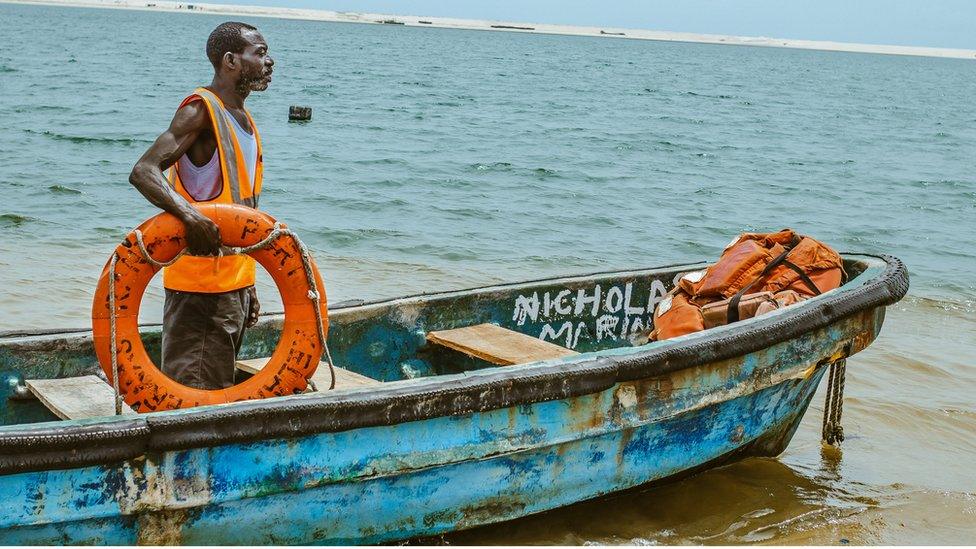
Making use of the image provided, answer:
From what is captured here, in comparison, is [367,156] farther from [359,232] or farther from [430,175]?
[359,232]

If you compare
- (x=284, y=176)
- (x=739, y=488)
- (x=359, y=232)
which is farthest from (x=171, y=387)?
(x=284, y=176)

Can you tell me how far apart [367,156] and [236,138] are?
642 inches

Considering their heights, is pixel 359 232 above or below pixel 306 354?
below

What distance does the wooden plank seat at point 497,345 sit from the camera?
541 cm

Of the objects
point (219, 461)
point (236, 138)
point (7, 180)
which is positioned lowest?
point (7, 180)

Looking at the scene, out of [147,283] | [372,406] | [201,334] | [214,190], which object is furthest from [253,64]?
[372,406]

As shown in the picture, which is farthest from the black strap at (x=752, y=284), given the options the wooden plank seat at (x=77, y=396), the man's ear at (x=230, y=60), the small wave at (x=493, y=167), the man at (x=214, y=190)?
the small wave at (x=493, y=167)

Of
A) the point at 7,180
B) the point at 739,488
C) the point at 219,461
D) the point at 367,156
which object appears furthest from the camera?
the point at 367,156

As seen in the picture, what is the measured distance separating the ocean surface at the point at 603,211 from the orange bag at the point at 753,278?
853 millimetres

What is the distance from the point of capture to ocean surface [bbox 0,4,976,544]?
576cm

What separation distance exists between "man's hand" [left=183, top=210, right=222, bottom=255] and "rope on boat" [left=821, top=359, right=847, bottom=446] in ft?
11.0

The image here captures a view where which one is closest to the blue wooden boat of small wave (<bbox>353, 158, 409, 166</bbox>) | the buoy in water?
small wave (<bbox>353, 158, 409, 166</bbox>)

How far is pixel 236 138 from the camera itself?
4203 millimetres

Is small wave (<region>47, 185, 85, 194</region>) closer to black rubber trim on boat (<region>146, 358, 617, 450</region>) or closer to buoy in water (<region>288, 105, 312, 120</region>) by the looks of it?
buoy in water (<region>288, 105, 312, 120</region>)
